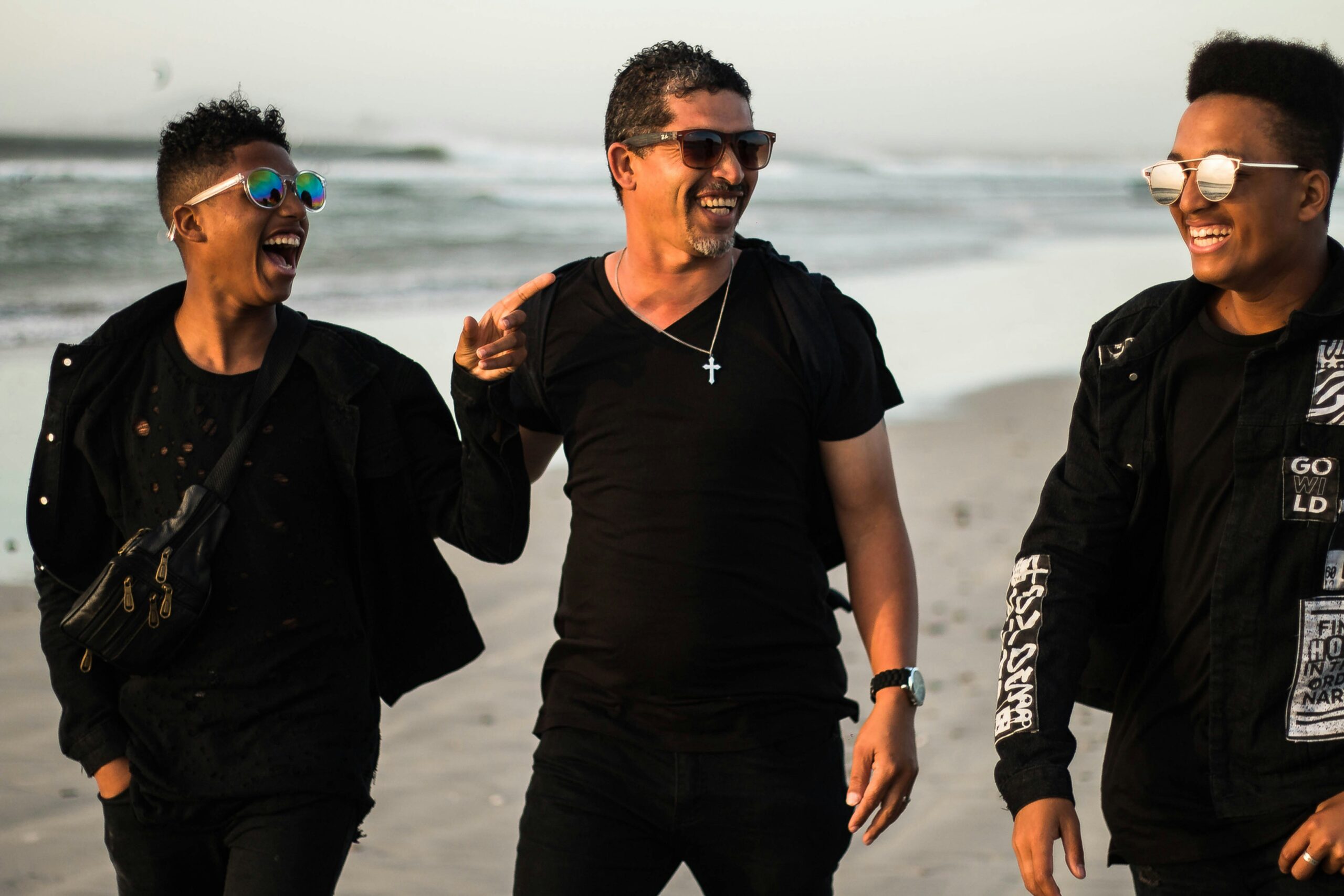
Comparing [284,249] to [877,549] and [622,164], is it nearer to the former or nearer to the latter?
[622,164]

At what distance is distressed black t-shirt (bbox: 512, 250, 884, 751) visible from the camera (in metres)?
3.29

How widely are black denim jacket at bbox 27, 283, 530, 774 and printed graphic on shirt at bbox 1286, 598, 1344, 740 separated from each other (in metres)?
1.66

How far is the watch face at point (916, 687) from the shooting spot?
10.8 feet

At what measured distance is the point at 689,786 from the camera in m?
3.24

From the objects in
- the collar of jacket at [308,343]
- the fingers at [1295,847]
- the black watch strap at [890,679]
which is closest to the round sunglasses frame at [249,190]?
the collar of jacket at [308,343]

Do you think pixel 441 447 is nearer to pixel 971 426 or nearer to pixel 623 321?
pixel 623 321

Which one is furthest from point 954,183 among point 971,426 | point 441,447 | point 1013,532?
point 441,447

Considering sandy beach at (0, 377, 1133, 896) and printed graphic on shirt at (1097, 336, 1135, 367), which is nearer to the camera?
printed graphic on shirt at (1097, 336, 1135, 367)

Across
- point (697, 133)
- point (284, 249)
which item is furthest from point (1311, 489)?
point (284, 249)

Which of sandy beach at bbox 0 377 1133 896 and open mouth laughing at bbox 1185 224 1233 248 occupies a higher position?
open mouth laughing at bbox 1185 224 1233 248

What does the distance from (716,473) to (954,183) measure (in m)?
38.7

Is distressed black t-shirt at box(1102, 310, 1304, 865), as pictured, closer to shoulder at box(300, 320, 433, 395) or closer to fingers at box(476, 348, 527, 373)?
fingers at box(476, 348, 527, 373)

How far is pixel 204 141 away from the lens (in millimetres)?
3623

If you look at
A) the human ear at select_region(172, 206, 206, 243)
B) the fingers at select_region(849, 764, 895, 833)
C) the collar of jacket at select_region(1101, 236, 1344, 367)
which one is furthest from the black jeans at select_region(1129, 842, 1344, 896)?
the human ear at select_region(172, 206, 206, 243)
